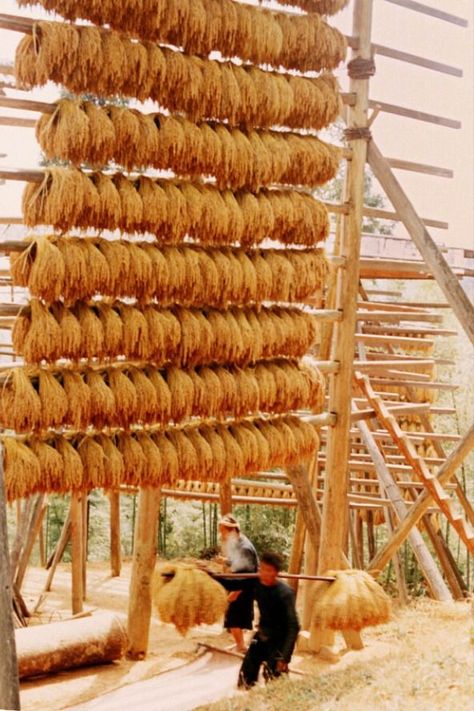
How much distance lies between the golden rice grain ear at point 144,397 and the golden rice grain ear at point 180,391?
130 millimetres

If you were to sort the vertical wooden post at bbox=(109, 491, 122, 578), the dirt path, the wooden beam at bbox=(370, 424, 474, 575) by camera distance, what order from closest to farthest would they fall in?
the dirt path → the wooden beam at bbox=(370, 424, 474, 575) → the vertical wooden post at bbox=(109, 491, 122, 578)

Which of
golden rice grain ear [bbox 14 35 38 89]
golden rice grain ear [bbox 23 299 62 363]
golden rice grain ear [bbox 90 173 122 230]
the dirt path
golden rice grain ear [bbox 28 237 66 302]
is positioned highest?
golden rice grain ear [bbox 14 35 38 89]

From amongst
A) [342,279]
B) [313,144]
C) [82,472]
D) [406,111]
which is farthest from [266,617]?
[406,111]

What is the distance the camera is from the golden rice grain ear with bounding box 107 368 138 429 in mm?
5699

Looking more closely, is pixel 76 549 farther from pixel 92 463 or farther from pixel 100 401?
pixel 100 401

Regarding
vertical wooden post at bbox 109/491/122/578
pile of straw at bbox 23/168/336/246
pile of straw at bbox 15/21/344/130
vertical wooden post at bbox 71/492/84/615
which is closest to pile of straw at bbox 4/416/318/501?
pile of straw at bbox 23/168/336/246

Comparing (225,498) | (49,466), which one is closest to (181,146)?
(49,466)

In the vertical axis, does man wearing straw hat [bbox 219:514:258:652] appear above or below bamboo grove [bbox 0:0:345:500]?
below

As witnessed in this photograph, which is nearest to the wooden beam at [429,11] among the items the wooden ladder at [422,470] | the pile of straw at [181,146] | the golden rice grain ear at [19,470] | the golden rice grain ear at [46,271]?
the pile of straw at [181,146]

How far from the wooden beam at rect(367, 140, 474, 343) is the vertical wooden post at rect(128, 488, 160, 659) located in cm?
275

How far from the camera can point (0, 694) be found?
4.43 meters

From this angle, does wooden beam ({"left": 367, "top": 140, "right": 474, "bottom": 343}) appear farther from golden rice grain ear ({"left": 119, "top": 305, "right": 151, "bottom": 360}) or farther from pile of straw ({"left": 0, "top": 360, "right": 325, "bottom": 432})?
golden rice grain ear ({"left": 119, "top": 305, "right": 151, "bottom": 360})

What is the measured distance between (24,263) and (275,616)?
9.34 feet

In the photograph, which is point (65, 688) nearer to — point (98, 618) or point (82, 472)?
point (98, 618)
